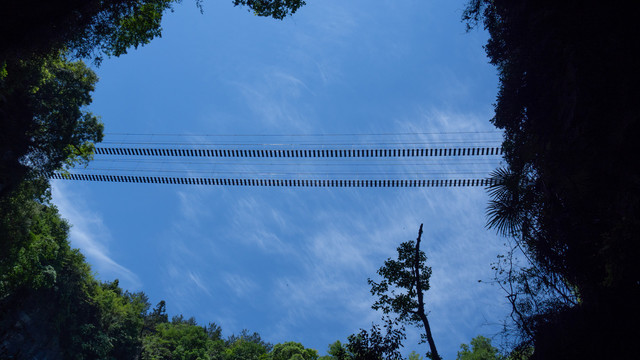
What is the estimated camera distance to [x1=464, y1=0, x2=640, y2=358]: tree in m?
7.97

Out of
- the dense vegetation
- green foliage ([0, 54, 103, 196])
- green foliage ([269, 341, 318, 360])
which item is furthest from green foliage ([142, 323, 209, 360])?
green foliage ([0, 54, 103, 196])

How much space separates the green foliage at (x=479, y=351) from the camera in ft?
118

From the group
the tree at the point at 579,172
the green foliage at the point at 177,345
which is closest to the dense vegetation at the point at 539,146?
the tree at the point at 579,172

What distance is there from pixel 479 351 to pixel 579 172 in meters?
36.4

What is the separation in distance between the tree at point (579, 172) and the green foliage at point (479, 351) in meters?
29.1

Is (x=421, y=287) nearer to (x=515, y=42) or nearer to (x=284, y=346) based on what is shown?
(x=515, y=42)

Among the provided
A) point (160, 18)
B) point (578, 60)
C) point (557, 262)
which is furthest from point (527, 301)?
point (160, 18)

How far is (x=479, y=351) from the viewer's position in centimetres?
3738

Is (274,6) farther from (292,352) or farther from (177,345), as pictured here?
(177,345)

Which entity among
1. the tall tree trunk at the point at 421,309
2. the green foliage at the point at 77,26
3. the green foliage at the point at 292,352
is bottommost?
the tall tree trunk at the point at 421,309

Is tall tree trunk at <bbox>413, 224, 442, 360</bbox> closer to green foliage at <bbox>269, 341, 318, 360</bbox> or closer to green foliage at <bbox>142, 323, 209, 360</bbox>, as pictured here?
green foliage at <bbox>269, 341, 318, 360</bbox>

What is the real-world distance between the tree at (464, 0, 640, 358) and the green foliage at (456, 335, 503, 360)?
29077 millimetres

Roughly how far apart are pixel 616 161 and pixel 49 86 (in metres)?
31.7

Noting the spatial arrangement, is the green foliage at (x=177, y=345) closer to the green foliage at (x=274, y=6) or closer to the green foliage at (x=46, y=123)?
the green foliage at (x=46, y=123)
